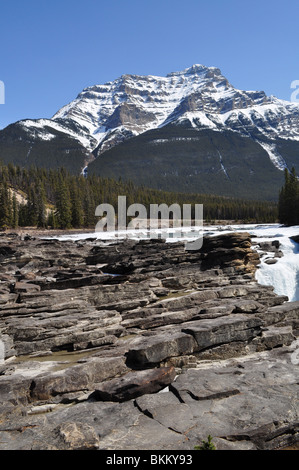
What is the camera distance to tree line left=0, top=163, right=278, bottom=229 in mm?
94938

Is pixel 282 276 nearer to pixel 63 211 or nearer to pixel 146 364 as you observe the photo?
pixel 146 364

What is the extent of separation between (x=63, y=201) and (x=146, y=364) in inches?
3404

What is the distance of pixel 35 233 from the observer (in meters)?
82.2

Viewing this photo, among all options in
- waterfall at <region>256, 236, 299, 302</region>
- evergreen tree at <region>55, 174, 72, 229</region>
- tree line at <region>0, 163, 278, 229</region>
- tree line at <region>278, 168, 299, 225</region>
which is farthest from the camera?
tree line at <region>0, 163, 278, 229</region>

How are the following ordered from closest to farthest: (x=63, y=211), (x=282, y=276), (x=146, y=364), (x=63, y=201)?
(x=146, y=364) → (x=282, y=276) → (x=63, y=201) → (x=63, y=211)

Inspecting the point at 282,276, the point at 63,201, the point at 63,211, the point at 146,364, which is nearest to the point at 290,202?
the point at 282,276

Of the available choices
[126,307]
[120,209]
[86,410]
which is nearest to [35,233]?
[120,209]

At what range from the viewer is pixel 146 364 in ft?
43.9

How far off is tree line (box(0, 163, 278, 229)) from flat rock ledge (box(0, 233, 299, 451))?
230ft

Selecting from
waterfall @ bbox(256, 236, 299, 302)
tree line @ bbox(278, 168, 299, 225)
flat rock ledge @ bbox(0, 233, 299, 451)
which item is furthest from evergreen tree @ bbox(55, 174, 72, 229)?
waterfall @ bbox(256, 236, 299, 302)

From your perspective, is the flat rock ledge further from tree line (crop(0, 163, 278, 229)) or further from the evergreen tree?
tree line (crop(0, 163, 278, 229))

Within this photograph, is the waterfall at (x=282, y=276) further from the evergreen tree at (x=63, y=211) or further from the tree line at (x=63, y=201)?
the tree line at (x=63, y=201)

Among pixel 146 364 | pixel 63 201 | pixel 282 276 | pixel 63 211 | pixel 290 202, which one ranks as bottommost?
pixel 146 364
